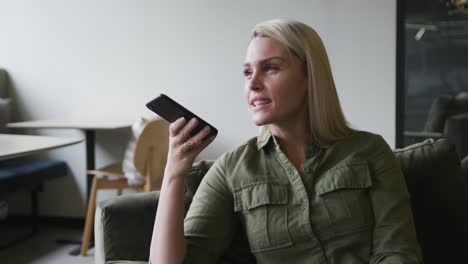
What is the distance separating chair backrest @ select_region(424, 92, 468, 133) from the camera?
3477 millimetres

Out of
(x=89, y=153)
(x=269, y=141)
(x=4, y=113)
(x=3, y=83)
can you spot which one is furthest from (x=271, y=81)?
(x=3, y=83)

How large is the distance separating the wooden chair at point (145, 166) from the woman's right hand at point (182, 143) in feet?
5.96

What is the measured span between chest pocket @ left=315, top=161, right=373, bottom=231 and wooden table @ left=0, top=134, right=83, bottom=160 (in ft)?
5.05

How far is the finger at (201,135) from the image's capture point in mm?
1295

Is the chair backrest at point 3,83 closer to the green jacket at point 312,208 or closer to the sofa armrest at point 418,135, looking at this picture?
the sofa armrest at point 418,135

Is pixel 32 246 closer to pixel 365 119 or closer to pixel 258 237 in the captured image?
pixel 365 119

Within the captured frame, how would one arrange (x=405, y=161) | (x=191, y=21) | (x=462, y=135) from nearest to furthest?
(x=405, y=161)
(x=462, y=135)
(x=191, y=21)

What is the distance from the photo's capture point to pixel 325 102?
1.43 meters

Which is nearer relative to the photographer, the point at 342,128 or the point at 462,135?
the point at 342,128

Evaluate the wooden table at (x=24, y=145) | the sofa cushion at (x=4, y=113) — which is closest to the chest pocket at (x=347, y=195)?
the wooden table at (x=24, y=145)

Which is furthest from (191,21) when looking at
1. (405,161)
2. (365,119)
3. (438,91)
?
(405,161)

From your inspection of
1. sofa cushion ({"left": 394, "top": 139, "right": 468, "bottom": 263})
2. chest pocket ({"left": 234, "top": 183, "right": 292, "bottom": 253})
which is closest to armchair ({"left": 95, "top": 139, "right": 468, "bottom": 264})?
sofa cushion ({"left": 394, "top": 139, "right": 468, "bottom": 263})

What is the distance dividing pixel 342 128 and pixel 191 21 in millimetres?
2507

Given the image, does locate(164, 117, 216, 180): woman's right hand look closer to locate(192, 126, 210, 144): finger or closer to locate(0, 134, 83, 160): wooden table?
locate(192, 126, 210, 144): finger
